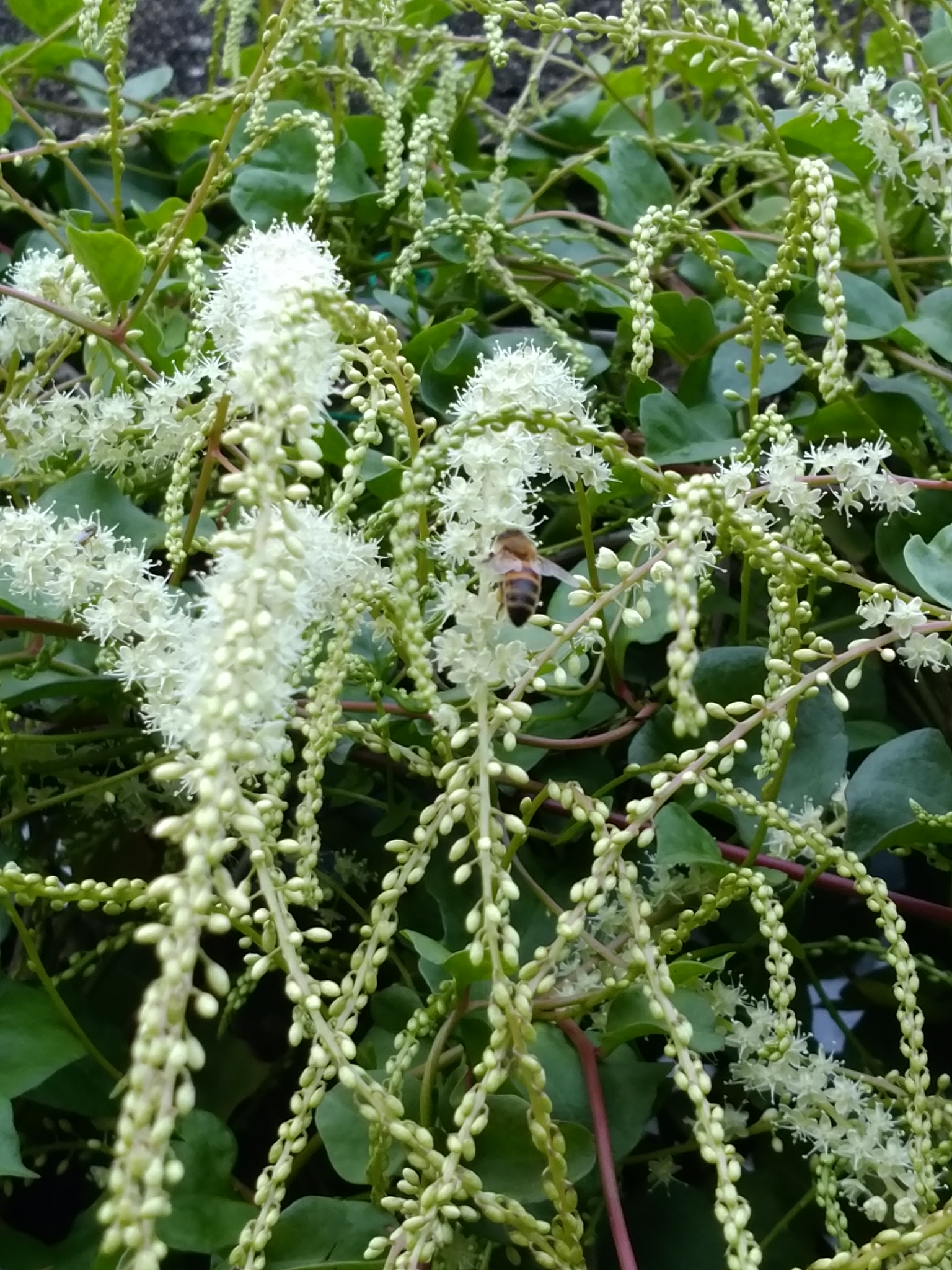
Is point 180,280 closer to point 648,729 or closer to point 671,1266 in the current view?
point 648,729

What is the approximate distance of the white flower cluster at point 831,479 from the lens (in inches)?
14.5

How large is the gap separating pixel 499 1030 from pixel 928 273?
52 cm

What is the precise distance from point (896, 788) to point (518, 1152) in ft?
0.65

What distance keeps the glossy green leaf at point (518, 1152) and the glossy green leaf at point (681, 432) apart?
0.92 feet

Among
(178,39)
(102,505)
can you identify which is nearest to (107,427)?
(102,505)

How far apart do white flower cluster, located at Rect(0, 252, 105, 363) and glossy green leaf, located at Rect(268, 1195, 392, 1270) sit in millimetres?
343

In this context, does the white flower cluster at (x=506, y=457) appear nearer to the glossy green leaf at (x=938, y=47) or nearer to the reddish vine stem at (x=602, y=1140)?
the reddish vine stem at (x=602, y=1140)

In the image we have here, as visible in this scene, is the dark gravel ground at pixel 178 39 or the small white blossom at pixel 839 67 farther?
the dark gravel ground at pixel 178 39

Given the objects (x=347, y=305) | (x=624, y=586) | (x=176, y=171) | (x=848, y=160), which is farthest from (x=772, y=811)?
(x=176, y=171)

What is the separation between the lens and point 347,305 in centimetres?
26

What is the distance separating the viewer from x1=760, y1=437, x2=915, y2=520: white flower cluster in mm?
368

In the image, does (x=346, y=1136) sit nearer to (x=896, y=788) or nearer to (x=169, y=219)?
(x=896, y=788)

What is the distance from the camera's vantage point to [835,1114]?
0.36 m

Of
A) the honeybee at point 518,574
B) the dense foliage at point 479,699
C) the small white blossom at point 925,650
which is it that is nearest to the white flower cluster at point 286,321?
the dense foliage at point 479,699
